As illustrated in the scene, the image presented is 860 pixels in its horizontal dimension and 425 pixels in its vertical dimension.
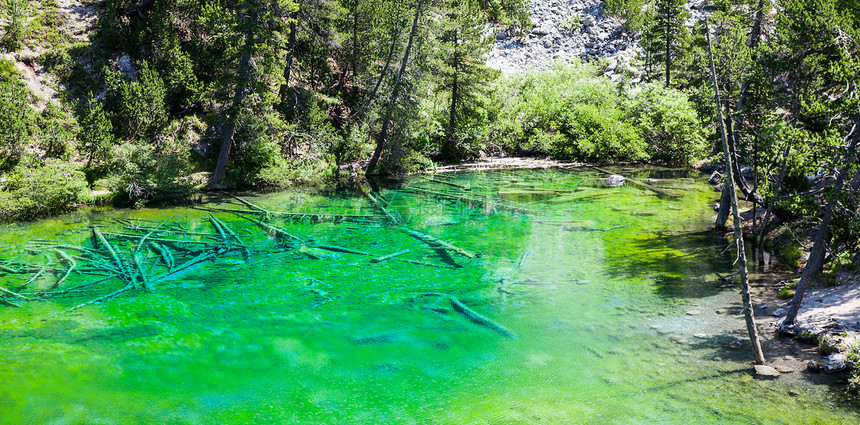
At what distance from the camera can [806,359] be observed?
26.2 ft

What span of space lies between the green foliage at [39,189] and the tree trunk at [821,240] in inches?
898

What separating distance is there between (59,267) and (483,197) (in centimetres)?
1681

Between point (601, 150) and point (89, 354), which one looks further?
point (601, 150)

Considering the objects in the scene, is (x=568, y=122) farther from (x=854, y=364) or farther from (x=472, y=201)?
(x=854, y=364)

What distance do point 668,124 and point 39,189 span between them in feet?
114

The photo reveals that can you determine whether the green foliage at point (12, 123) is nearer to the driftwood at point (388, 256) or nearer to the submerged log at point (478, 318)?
the driftwood at point (388, 256)

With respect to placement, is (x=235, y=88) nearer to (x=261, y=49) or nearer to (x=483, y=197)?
(x=261, y=49)

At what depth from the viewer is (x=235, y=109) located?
23.6m

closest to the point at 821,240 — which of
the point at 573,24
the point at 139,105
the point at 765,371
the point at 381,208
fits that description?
the point at 765,371

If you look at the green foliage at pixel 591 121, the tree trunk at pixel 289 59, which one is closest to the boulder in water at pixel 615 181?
the green foliage at pixel 591 121

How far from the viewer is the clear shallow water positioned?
7160mm

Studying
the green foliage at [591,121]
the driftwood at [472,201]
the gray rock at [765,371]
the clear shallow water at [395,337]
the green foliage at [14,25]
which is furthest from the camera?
the green foliage at [591,121]

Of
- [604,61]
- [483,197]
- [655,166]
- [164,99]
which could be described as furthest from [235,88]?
[604,61]

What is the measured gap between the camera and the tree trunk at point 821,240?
8172mm
